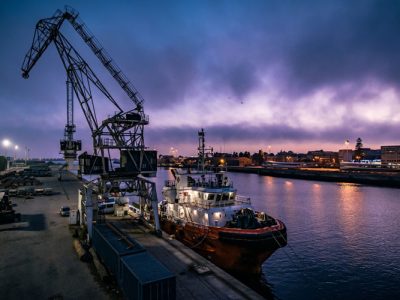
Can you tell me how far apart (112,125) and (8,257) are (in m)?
15.5

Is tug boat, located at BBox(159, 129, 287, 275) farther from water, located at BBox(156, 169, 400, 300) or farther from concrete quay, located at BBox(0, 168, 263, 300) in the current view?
concrete quay, located at BBox(0, 168, 263, 300)

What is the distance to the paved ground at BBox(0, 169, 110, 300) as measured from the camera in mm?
15383

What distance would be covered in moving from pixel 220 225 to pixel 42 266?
15723mm

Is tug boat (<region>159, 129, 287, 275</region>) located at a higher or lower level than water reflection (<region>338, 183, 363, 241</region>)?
higher

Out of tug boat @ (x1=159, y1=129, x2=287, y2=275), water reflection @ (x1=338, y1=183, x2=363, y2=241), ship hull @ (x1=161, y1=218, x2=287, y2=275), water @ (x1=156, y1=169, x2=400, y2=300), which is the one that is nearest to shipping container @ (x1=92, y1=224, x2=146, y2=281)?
ship hull @ (x1=161, y1=218, x2=287, y2=275)

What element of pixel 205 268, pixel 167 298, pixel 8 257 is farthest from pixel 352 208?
pixel 8 257

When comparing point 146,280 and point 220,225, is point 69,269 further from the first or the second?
point 220,225

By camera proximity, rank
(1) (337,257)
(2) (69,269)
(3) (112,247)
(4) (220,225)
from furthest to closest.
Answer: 1. (1) (337,257)
2. (4) (220,225)
3. (2) (69,269)
4. (3) (112,247)

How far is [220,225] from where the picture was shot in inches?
1076

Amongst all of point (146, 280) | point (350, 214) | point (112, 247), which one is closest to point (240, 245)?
point (112, 247)

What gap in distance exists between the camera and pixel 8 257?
67.2 ft

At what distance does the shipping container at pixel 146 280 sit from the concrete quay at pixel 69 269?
7.10 feet

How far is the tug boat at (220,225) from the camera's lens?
23.9 metres

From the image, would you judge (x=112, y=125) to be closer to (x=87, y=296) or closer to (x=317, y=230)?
(x=87, y=296)
